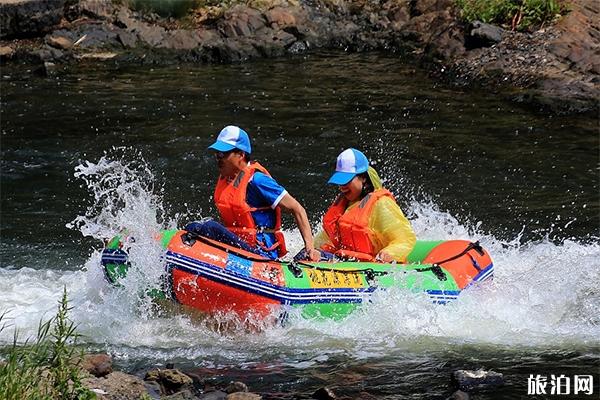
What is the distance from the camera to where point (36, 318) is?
8.76 meters

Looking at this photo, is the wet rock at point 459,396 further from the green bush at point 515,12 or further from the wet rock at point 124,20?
the wet rock at point 124,20

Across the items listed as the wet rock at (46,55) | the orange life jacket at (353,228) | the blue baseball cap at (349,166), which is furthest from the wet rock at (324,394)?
the wet rock at (46,55)

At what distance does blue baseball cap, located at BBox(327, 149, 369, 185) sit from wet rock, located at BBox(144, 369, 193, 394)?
2511mm

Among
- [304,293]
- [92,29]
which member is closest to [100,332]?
[304,293]

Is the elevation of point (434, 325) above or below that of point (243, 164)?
below

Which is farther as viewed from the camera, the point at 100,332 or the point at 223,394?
the point at 100,332

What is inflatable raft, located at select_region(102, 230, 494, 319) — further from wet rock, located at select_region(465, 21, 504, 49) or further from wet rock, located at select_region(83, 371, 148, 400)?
wet rock, located at select_region(465, 21, 504, 49)

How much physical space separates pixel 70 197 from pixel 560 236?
235 inches

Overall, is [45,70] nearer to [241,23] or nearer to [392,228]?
[241,23]

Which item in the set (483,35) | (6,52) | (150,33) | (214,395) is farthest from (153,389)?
(6,52)

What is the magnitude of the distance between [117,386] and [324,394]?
1.36 meters

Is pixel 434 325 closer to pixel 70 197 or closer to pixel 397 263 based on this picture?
pixel 397 263

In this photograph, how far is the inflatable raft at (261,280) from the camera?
322 inches

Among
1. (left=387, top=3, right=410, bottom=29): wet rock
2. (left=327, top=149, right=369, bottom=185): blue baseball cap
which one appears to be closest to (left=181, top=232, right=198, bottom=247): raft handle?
(left=327, top=149, right=369, bottom=185): blue baseball cap
